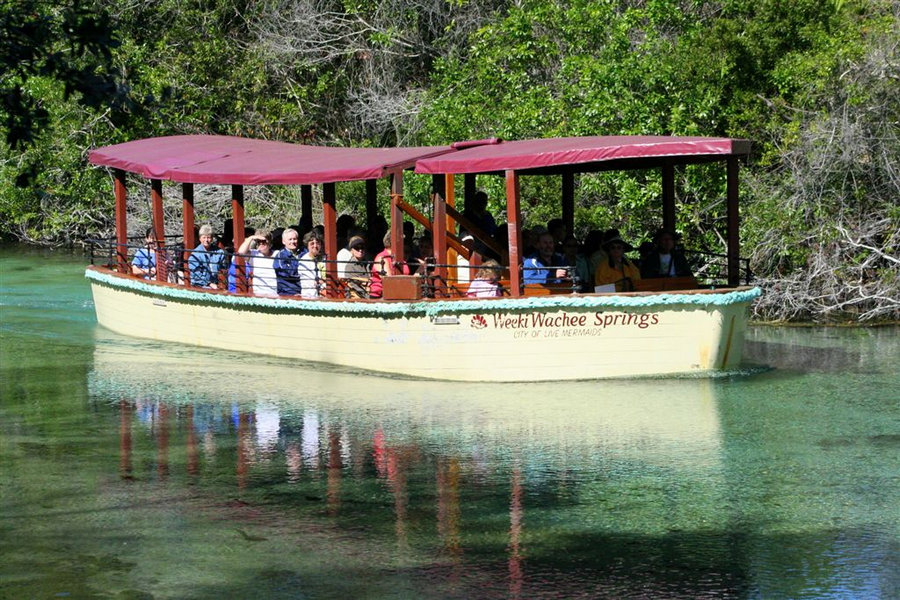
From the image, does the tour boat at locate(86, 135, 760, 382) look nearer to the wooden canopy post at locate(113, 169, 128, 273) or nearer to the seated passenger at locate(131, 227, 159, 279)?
the seated passenger at locate(131, 227, 159, 279)

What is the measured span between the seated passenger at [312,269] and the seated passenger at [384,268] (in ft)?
2.09

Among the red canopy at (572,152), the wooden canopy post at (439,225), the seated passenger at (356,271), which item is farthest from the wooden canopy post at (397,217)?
the seated passenger at (356,271)

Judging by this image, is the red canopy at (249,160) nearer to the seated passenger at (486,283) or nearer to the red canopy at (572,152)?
the red canopy at (572,152)

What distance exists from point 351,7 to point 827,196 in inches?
555

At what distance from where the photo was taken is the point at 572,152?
13656 millimetres

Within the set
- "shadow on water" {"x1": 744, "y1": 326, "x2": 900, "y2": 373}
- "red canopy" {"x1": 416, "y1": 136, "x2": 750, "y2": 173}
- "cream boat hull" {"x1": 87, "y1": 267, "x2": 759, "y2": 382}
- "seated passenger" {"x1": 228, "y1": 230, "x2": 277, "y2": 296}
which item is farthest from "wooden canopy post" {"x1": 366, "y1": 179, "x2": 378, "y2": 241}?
"shadow on water" {"x1": 744, "y1": 326, "x2": 900, "y2": 373}

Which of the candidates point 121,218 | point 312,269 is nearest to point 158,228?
point 121,218

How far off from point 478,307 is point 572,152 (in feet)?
5.76

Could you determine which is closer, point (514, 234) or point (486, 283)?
point (514, 234)

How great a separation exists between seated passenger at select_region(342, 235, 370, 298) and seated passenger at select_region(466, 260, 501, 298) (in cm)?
161

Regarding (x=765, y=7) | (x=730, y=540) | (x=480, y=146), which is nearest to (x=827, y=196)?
(x=765, y=7)

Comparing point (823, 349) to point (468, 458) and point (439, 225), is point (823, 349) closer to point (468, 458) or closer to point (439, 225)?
point (439, 225)

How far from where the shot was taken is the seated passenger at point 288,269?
16406mm

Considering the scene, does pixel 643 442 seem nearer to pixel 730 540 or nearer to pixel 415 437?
pixel 415 437
